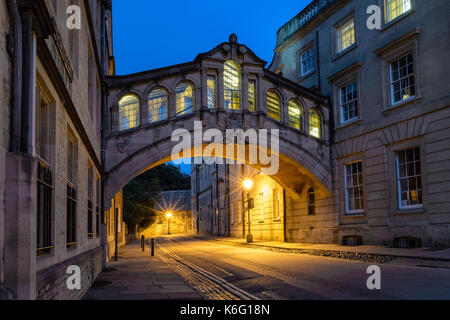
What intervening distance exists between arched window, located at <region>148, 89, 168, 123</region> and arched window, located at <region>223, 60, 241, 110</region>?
2821 mm

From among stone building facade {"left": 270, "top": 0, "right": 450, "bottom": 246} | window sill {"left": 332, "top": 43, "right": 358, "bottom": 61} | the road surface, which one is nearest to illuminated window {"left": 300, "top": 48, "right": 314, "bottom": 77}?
stone building facade {"left": 270, "top": 0, "right": 450, "bottom": 246}

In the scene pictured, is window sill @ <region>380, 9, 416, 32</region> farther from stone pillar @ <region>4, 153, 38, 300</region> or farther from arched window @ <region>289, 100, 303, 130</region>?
stone pillar @ <region>4, 153, 38, 300</region>

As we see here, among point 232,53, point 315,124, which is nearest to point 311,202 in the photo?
point 315,124

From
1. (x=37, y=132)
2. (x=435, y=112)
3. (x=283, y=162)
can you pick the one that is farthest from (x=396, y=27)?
(x=37, y=132)

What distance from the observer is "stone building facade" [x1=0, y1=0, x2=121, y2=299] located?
402 cm

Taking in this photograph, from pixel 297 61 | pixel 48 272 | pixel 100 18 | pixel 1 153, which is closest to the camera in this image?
pixel 1 153

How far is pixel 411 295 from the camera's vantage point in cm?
738

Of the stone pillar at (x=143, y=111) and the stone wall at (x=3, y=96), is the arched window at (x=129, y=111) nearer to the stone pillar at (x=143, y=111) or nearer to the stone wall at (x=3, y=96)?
the stone pillar at (x=143, y=111)

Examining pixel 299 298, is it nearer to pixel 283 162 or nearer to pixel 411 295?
pixel 411 295

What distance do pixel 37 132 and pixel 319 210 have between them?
18.3 m

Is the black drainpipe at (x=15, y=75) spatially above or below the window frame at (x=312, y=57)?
below
